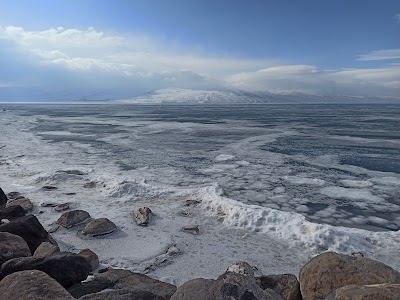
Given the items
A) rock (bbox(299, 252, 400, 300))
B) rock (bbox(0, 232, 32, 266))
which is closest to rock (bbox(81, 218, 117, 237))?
rock (bbox(0, 232, 32, 266))

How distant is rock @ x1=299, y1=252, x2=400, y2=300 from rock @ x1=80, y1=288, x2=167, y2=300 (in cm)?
176

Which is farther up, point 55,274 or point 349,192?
point 55,274

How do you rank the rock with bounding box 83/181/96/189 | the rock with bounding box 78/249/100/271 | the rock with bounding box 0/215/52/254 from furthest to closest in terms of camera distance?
1. the rock with bounding box 83/181/96/189
2. the rock with bounding box 0/215/52/254
3. the rock with bounding box 78/249/100/271

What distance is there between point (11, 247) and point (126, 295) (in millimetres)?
2125

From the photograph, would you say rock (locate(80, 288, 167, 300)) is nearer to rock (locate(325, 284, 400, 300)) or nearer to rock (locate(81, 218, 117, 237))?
rock (locate(325, 284, 400, 300))

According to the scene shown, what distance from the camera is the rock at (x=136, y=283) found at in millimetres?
3906

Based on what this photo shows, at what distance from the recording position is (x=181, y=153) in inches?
585

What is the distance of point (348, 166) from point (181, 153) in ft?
22.6

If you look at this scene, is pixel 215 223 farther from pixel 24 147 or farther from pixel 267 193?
pixel 24 147

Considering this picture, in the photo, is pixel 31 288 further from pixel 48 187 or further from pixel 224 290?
pixel 48 187

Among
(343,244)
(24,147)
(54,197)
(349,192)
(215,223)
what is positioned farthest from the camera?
(24,147)

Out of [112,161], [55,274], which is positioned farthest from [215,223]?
[112,161]

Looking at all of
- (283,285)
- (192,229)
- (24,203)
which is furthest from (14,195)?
(283,285)

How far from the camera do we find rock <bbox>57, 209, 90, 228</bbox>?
22.2ft
